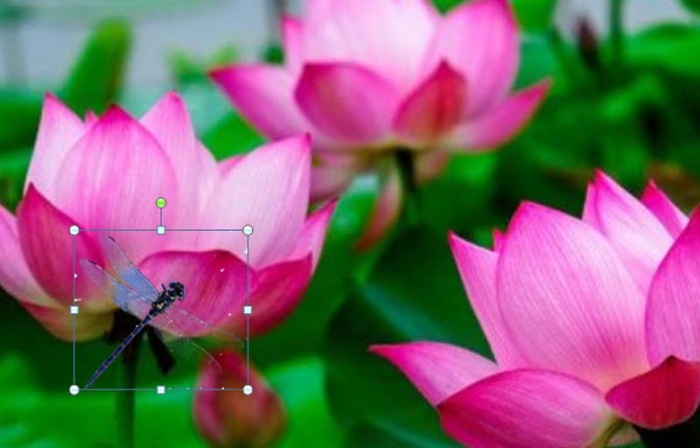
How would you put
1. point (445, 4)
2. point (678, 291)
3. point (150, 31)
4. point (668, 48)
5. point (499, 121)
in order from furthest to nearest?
point (150, 31) → point (668, 48) → point (445, 4) → point (499, 121) → point (678, 291)

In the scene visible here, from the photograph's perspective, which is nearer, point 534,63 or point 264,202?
point 264,202

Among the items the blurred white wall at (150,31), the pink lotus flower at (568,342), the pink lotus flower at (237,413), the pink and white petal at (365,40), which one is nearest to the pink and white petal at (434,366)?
the pink lotus flower at (568,342)

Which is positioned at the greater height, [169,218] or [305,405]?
[169,218]

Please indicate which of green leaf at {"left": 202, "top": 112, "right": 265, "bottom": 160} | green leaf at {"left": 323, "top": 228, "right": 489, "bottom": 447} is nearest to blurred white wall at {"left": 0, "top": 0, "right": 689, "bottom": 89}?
green leaf at {"left": 202, "top": 112, "right": 265, "bottom": 160}

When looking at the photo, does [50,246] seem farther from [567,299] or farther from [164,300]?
[567,299]

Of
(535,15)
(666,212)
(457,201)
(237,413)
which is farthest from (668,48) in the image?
(666,212)

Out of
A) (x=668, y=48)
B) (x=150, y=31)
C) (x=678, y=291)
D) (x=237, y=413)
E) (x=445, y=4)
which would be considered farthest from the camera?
(x=150, y=31)

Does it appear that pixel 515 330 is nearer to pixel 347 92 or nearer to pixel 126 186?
pixel 126 186
